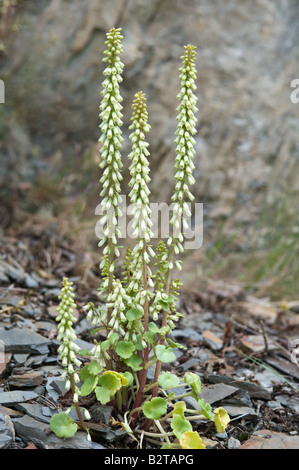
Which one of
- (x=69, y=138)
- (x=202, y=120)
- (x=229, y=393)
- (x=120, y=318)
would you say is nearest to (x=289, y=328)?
(x=229, y=393)

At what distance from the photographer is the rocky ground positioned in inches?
95.3

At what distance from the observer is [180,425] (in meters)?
2.22

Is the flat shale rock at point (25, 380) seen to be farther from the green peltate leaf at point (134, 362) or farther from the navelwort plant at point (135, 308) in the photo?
the green peltate leaf at point (134, 362)

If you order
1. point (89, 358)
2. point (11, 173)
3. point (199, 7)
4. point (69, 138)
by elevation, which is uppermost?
point (199, 7)

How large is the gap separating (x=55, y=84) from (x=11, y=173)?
122 cm

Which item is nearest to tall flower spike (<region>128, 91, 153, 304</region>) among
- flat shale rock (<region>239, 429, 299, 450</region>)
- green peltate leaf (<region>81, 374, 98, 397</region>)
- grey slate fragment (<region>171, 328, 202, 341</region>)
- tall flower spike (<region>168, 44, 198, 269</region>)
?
tall flower spike (<region>168, 44, 198, 269</region>)

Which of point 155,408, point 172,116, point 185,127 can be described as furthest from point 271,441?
point 172,116

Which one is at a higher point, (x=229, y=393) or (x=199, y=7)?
(x=199, y=7)

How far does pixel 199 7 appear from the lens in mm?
6023

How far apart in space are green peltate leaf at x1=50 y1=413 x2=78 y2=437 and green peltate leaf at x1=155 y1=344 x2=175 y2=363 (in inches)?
20.0

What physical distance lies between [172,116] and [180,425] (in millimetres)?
4515

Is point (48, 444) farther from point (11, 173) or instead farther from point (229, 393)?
point (11, 173)

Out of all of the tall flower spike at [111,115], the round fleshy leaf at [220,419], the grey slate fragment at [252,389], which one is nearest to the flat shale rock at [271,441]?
the round fleshy leaf at [220,419]

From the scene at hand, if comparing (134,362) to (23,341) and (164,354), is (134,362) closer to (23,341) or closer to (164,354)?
(164,354)
